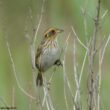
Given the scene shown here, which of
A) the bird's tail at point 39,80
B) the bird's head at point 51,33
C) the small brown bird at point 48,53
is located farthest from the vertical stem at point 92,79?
the bird's head at point 51,33

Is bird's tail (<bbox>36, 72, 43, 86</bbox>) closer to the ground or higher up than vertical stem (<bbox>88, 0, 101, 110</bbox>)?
closer to the ground

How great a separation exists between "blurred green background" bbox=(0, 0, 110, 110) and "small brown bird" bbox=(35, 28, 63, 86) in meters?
0.17

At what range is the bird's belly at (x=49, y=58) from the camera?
8938 mm

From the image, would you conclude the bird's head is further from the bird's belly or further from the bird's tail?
the bird's tail

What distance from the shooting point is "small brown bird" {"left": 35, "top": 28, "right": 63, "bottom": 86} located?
8.93 m

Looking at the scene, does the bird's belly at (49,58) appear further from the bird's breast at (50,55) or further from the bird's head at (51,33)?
the bird's head at (51,33)

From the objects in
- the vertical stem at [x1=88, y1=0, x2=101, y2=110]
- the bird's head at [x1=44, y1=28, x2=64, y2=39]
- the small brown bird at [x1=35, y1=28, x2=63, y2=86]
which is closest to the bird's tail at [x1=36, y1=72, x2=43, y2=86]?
the small brown bird at [x1=35, y1=28, x2=63, y2=86]

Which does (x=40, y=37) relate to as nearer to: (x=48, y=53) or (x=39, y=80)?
(x=48, y=53)

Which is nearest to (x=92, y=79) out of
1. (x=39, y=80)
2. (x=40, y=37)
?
(x=39, y=80)

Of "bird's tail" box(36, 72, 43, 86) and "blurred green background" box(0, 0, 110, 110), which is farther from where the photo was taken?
"blurred green background" box(0, 0, 110, 110)

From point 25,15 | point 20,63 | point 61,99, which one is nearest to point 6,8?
point 25,15

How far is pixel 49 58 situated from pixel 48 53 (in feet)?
0.26

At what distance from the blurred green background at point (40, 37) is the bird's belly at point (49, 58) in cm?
20

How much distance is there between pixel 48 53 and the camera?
9109 millimetres
